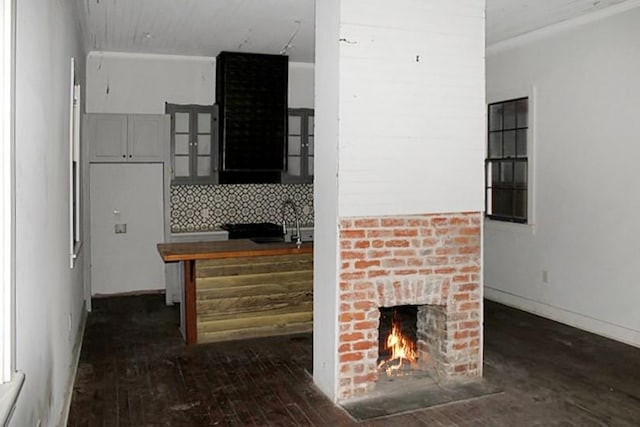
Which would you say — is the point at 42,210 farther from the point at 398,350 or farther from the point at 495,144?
the point at 495,144

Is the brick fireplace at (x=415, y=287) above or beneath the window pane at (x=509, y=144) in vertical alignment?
beneath

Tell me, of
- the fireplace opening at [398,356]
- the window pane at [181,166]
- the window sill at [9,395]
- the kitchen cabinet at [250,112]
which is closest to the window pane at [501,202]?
the kitchen cabinet at [250,112]

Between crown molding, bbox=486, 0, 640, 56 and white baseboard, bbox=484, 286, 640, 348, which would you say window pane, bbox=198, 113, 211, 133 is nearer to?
crown molding, bbox=486, 0, 640, 56

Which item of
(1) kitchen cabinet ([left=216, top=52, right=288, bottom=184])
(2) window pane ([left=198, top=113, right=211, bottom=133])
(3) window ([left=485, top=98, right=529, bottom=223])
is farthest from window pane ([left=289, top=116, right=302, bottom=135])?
(3) window ([left=485, top=98, right=529, bottom=223])

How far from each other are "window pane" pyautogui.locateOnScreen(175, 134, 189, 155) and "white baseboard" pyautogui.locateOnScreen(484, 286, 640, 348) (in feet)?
13.8

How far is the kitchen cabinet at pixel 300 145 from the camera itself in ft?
26.8

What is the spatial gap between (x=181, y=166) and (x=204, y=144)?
1.36 ft

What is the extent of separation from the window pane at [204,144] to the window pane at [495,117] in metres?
3.61

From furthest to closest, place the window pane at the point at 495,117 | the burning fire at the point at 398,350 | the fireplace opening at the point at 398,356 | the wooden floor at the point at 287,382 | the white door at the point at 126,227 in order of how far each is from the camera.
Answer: the white door at the point at 126,227 → the window pane at the point at 495,117 → the burning fire at the point at 398,350 → the fireplace opening at the point at 398,356 → the wooden floor at the point at 287,382

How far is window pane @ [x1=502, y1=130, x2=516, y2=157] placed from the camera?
6.93m

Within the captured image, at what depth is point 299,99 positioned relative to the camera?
27.5 ft

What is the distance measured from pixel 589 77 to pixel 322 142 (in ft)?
10.2

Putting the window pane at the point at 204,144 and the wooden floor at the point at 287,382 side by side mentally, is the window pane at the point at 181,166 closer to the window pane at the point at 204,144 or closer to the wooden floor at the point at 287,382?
the window pane at the point at 204,144

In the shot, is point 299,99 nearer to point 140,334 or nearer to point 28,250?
point 140,334
